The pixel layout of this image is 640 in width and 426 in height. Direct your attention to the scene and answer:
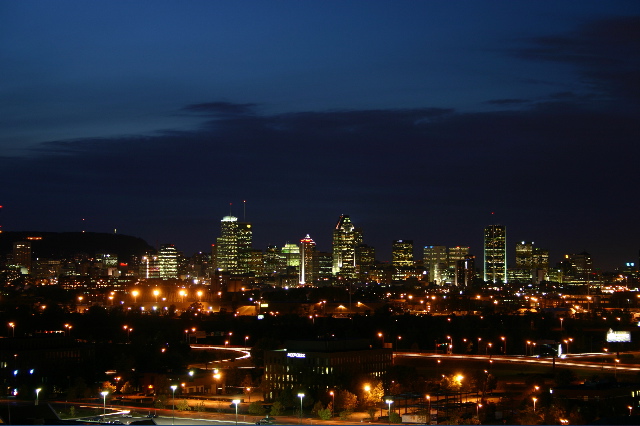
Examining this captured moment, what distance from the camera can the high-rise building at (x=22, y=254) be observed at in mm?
174125

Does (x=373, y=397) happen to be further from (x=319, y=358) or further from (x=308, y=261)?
(x=308, y=261)

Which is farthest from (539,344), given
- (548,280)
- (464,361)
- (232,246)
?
(548,280)

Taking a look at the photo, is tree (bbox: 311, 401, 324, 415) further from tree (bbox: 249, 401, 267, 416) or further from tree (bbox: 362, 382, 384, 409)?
tree (bbox: 362, 382, 384, 409)

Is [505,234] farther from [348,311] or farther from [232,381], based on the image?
[232,381]

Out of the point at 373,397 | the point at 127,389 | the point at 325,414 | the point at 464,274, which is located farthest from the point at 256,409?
the point at 464,274

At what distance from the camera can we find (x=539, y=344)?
194 ft

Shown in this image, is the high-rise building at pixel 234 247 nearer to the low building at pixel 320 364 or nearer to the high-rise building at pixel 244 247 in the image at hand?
the high-rise building at pixel 244 247

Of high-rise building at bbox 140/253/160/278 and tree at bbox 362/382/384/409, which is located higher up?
high-rise building at bbox 140/253/160/278

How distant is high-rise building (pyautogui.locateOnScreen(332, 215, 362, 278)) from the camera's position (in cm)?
18662

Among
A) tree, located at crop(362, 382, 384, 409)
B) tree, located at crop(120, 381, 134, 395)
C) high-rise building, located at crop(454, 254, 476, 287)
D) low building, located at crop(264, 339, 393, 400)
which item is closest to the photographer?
tree, located at crop(362, 382, 384, 409)

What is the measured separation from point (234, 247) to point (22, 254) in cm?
3476

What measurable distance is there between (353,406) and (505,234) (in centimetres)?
15541

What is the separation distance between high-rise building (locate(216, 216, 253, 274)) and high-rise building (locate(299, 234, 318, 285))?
378 inches

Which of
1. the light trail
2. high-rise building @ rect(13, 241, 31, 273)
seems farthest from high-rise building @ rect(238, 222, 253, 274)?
the light trail
